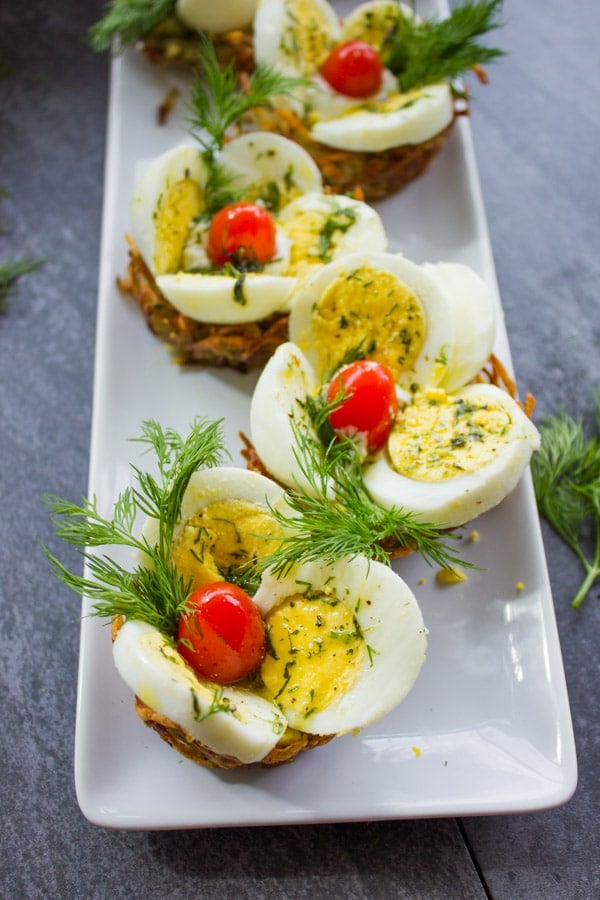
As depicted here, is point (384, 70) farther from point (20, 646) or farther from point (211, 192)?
point (20, 646)

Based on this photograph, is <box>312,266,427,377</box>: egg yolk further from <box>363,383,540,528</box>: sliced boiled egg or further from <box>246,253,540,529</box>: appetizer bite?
<box>363,383,540,528</box>: sliced boiled egg

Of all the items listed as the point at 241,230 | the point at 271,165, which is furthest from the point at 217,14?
the point at 241,230

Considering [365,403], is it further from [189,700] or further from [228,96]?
[228,96]

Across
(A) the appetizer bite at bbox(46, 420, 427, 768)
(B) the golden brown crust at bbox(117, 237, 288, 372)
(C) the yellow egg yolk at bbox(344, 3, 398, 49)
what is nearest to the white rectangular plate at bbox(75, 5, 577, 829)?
(B) the golden brown crust at bbox(117, 237, 288, 372)

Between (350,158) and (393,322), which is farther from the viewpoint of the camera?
(350,158)

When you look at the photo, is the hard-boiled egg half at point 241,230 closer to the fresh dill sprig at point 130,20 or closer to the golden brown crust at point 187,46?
the golden brown crust at point 187,46

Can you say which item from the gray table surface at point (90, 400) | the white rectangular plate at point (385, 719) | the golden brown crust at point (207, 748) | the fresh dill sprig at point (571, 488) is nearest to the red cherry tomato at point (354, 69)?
the gray table surface at point (90, 400)
